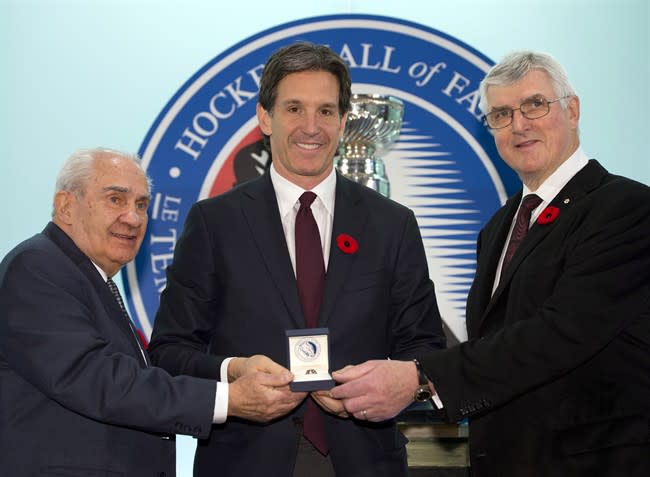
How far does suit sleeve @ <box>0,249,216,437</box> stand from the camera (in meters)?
2.10

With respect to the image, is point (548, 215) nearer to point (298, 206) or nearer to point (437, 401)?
point (437, 401)

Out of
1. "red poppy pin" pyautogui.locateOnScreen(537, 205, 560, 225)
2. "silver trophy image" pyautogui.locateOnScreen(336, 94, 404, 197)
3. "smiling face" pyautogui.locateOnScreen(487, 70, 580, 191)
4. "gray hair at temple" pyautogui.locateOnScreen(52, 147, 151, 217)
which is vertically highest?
"silver trophy image" pyautogui.locateOnScreen(336, 94, 404, 197)

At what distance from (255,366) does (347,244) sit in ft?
1.50

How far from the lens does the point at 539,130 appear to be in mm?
2506

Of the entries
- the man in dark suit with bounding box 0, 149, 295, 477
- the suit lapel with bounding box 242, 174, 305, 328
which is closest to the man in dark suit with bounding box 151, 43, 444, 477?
the suit lapel with bounding box 242, 174, 305, 328

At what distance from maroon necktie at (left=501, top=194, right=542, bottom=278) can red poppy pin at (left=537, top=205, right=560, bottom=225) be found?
114 mm

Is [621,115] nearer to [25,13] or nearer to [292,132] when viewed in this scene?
[292,132]

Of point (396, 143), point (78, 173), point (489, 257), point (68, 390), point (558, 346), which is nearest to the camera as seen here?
point (68, 390)

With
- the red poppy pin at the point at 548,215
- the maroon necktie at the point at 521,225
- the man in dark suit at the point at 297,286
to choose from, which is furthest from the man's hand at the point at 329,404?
the red poppy pin at the point at 548,215

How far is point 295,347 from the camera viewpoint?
2174 millimetres

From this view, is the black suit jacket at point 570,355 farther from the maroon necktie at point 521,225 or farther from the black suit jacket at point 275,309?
the black suit jacket at point 275,309

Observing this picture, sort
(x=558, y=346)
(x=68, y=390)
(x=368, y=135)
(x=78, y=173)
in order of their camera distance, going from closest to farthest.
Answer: (x=68, y=390), (x=558, y=346), (x=78, y=173), (x=368, y=135)

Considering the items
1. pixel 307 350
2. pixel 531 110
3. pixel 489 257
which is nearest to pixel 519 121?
pixel 531 110

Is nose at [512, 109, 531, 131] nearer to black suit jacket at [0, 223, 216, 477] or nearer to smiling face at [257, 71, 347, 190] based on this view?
smiling face at [257, 71, 347, 190]
